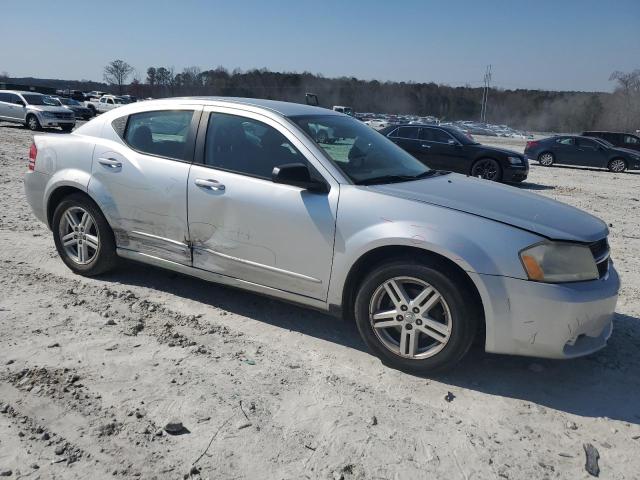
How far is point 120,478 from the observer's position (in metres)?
2.53

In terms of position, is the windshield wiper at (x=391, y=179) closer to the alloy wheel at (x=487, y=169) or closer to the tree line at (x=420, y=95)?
the alloy wheel at (x=487, y=169)

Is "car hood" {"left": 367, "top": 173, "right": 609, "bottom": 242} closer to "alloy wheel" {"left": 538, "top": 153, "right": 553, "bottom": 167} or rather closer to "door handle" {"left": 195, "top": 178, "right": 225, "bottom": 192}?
"door handle" {"left": 195, "top": 178, "right": 225, "bottom": 192}

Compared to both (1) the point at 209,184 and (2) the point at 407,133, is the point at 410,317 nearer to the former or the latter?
(1) the point at 209,184

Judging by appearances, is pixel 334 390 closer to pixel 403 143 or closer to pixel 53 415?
pixel 53 415

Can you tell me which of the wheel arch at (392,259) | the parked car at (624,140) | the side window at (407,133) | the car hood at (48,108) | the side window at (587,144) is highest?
the parked car at (624,140)

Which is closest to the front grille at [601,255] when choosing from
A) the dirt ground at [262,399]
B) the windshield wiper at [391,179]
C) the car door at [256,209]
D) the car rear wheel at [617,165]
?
the dirt ground at [262,399]

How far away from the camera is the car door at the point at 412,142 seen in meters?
15.3

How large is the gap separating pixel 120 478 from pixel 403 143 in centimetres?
1389

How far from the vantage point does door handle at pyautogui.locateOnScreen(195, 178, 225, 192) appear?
4.14 metres

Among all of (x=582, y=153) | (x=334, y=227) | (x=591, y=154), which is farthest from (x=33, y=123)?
(x=334, y=227)

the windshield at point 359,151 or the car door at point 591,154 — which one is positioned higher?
the car door at point 591,154

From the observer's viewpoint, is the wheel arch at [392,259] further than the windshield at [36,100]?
No

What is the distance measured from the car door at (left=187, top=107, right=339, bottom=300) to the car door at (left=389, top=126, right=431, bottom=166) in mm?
11432

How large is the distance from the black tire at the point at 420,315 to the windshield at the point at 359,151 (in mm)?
721
